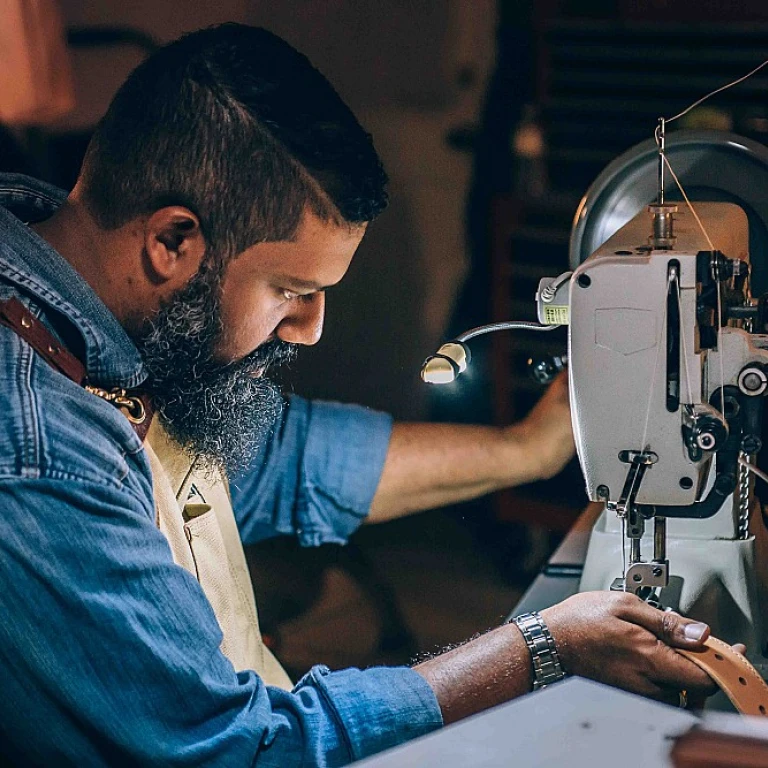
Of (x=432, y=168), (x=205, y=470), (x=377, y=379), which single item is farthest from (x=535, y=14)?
(x=205, y=470)

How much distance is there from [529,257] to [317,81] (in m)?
0.87

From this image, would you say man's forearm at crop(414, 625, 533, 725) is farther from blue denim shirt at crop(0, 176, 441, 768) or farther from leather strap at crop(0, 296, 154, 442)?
leather strap at crop(0, 296, 154, 442)

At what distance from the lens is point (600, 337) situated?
1.35 m

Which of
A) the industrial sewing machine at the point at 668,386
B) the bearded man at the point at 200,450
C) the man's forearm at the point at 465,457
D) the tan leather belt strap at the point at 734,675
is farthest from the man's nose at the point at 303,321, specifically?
the tan leather belt strap at the point at 734,675

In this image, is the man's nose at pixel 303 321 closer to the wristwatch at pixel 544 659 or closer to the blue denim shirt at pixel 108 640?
the blue denim shirt at pixel 108 640

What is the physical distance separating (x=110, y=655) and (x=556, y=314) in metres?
0.63

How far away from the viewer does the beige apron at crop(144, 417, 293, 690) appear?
1.66m

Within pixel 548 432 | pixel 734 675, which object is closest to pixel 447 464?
pixel 548 432

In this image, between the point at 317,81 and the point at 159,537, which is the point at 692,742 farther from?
the point at 317,81

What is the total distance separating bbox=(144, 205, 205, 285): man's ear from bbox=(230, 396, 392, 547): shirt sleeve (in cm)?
47

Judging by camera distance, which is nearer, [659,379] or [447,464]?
[659,379]

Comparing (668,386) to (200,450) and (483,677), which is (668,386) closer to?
(483,677)

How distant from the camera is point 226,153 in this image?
4.98ft

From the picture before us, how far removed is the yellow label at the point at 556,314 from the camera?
1.47 metres
